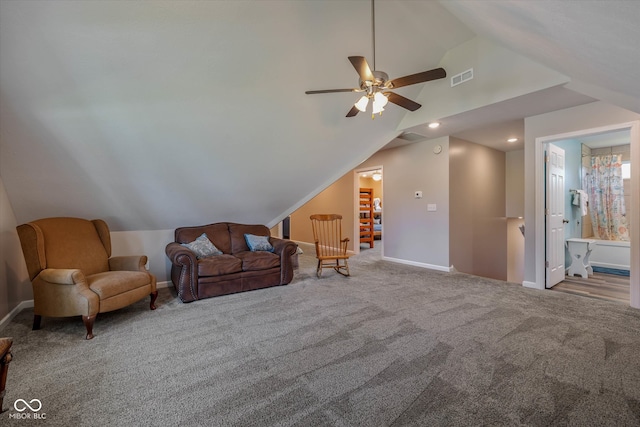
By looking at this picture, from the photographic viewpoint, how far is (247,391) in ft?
5.58

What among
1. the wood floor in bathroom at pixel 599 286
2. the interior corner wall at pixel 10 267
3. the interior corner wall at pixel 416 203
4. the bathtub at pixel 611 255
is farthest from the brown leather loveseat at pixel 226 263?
the bathtub at pixel 611 255

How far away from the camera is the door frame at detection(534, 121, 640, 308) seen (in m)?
2.98

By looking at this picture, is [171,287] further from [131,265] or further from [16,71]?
[16,71]

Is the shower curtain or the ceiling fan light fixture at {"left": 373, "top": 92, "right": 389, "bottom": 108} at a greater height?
the ceiling fan light fixture at {"left": 373, "top": 92, "right": 389, "bottom": 108}

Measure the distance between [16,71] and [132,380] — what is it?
7.63 feet

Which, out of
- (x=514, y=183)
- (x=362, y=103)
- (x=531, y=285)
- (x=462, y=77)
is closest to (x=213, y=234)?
(x=362, y=103)

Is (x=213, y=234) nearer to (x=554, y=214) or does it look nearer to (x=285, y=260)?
(x=285, y=260)

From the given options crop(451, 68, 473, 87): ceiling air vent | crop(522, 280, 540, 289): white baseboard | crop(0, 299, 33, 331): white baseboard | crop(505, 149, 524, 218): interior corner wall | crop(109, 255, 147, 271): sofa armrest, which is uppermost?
crop(451, 68, 473, 87): ceiling air vent

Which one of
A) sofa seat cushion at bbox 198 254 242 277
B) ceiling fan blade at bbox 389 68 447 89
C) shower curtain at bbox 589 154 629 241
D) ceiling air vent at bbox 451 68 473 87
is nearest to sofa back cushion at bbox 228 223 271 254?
sofa seat cushion at bbox 198 254 242 277

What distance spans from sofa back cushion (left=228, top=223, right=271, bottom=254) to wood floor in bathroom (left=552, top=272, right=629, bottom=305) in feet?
14.8

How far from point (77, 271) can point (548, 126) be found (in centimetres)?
562

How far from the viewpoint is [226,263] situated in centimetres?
362

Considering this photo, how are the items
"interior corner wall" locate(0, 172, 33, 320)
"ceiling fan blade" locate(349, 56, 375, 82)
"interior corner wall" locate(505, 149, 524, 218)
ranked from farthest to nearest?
"interior corner wall" locate(505, 149, 524, 218) < "interior corner wall" locate(0, 172, 33, 320) < "ceiling fan blade" locate(349, 56, 375, 82)

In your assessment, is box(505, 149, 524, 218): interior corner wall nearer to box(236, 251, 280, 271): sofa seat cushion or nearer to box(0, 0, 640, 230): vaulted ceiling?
box(0, 0, 640, 230): vaulted ceiling
